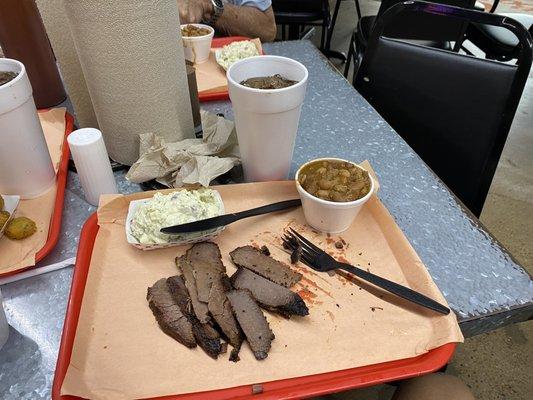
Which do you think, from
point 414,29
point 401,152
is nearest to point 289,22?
point 414,29

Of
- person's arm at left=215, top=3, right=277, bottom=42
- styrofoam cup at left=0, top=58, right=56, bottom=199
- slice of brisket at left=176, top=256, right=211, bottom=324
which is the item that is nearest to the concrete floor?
slice of brisket at left=176, top=256, right=211, bottom=324

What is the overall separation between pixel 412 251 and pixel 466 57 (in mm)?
894

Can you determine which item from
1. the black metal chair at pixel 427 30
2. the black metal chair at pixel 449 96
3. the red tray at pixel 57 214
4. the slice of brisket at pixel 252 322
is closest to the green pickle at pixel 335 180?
the slice of brisket at pixel 252 322

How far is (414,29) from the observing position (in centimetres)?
279

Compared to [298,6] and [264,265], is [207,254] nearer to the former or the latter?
[264,265]

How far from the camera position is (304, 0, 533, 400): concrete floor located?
1.76 metres

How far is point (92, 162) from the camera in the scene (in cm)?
97

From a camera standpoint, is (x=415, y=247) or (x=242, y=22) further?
(x=242, y=22)

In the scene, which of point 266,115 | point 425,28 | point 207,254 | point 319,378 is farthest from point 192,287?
point 425,28

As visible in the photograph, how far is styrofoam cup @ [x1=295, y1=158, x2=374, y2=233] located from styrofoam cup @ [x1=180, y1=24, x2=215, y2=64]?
1.05 metres

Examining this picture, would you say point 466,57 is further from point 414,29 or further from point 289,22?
point 289,22

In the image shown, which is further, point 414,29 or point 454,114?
point 414,29

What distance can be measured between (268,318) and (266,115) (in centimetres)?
45

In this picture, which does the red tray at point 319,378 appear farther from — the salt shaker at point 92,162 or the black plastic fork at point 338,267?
the salt shaker at point 92,162
